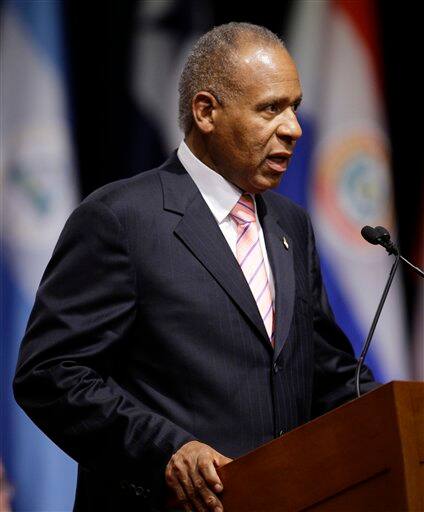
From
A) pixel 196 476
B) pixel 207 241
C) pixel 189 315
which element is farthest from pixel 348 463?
pixel 207 241

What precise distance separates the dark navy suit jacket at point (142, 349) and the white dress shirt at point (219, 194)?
6 cm

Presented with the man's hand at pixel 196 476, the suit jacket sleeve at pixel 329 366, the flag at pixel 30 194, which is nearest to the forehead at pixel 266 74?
the suit jacket sleeve at pixel 329 366

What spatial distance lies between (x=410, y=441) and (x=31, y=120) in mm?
2262

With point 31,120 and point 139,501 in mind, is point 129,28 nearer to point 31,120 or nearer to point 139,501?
point 31,120

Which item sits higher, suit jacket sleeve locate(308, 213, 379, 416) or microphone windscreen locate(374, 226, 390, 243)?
microphone windscreen locate(374, 226, 390, 243)

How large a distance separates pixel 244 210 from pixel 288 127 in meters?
0.22

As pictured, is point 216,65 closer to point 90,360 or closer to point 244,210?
point 244,210

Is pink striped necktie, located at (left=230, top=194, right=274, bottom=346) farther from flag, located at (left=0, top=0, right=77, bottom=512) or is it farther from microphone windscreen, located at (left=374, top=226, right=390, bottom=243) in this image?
flag, located at (left=0, top=0, right=77, bottom=512)

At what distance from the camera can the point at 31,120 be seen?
3.72 metres

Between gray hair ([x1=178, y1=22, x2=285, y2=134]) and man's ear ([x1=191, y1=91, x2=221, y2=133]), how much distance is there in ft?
0.05

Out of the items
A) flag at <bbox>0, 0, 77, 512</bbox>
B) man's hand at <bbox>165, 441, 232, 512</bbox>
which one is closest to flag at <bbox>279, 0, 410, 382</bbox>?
flag at <bbox>0, 0, 77, 512</bbox>

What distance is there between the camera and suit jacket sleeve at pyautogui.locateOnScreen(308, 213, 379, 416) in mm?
2621

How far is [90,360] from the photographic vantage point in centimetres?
226

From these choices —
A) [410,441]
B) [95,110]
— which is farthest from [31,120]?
[410,441]
